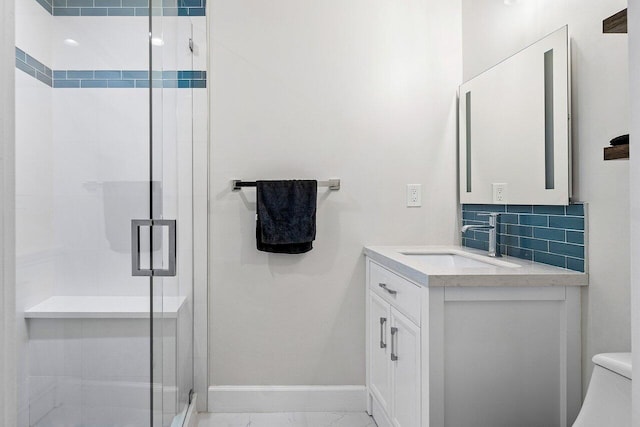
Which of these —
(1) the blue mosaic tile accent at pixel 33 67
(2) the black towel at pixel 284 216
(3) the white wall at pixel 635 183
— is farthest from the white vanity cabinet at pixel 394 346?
(1) the blue mosaic tile accent at pixel 33 67

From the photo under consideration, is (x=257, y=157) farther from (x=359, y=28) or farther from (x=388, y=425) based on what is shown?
(x=388, y=425)

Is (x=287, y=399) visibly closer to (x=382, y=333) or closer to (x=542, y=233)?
(x=382, y=333)

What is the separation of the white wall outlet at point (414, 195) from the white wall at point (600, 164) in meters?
0.92

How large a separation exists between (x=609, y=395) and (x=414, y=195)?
1.50 m

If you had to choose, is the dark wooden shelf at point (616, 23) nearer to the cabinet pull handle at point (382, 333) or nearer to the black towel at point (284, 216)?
the cabinet pull handle at point (382, 333)

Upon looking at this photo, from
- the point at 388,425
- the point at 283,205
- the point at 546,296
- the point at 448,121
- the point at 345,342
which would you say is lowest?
the point at 388,425

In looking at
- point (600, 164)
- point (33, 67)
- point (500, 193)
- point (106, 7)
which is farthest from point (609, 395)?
point (106, 7)

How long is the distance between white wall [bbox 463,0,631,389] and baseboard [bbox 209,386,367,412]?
3.98 ft

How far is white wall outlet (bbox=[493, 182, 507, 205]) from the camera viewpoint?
6.58ft

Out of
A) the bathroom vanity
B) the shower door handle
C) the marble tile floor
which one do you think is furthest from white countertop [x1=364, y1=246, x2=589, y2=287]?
the marble tile floor

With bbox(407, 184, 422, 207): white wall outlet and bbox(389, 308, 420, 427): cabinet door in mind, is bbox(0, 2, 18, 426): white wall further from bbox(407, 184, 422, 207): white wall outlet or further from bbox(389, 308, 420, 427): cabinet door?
bbox(407, 184, 422, 207): white wall outlet

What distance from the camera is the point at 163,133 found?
1.73 m

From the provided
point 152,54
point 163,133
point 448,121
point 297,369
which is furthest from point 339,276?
point 152,54

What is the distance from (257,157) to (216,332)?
3.08 ft
